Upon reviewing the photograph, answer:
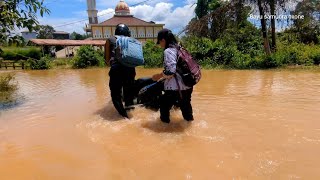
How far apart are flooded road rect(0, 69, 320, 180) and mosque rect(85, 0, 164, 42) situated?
37630mm

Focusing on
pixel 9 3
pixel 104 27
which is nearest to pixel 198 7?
pixel 104 27

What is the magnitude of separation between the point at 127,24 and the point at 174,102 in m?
42.7

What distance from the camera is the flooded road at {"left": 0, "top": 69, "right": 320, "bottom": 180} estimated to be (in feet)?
10.7

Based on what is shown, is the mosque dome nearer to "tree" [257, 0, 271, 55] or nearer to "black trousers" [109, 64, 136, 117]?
"tree" [257, 0, 271, 55]

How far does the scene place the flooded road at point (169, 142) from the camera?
3.26 meters

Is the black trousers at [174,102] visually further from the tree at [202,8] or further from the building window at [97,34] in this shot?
the building window at [97,34]

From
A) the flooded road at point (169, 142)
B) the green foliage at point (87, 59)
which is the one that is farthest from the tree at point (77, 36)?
the flooded road at point (169, 142)

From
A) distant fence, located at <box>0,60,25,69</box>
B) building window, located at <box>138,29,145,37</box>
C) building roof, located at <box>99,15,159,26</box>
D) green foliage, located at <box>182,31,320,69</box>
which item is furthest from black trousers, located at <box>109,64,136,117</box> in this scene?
building window, located at <box>138,29,145,37</box>

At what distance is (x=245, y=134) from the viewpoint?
13.9ft

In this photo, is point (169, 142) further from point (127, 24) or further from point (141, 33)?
point (141, 33)

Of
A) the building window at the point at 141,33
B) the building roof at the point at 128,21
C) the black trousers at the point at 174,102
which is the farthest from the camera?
the building window at the point at 141,33

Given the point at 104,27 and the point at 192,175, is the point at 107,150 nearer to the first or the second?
the point at 192,175

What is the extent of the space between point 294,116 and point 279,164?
2.06 meters

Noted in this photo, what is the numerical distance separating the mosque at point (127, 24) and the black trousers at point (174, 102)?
1517 inches
